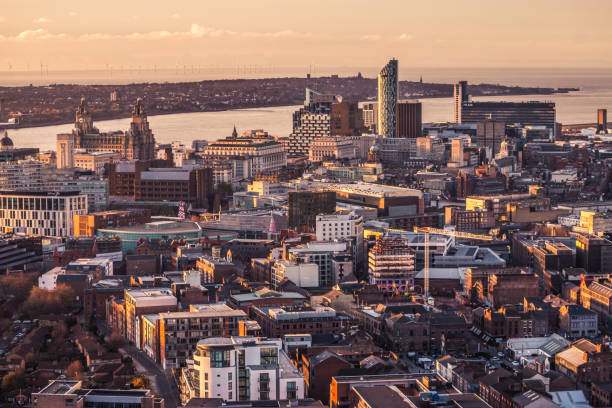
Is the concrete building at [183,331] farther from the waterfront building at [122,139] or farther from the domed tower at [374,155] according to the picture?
the domed tower at [374,155]

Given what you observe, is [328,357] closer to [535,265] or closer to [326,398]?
[326,398]

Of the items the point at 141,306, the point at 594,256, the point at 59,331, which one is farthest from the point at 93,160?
the point at 141,306

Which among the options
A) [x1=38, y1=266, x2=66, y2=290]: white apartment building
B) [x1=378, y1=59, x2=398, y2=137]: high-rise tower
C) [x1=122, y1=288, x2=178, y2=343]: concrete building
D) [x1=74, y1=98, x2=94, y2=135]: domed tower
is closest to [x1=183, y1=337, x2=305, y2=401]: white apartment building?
[x1=122, y1=288, x2=178, y2=343]: concrete building

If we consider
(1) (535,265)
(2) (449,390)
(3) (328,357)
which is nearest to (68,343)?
(3) (328,357)

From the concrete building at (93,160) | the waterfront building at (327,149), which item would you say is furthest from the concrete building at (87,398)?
the waterfront building at (327,149)

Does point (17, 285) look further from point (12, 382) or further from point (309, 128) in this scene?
point (309, 128)

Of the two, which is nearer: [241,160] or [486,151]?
[241,160]
